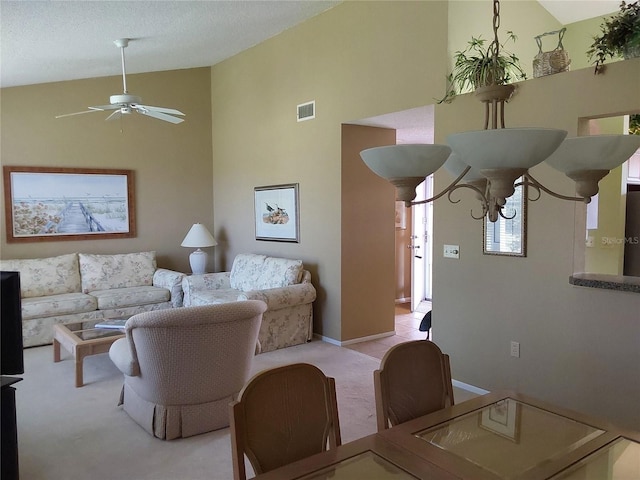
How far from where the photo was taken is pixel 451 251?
3895mm

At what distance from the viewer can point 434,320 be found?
13.3 ft

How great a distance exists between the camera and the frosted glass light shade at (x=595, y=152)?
1.44 meters

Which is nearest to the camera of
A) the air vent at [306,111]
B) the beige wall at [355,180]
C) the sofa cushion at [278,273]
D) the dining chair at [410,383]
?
the dining chair at [410,383]

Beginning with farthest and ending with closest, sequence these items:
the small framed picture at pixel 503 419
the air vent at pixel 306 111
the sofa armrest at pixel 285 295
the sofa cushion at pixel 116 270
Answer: the sofa cushion at pixel 116 270, the air vent at pixel 306 111, the sofa armrest at pixel 285 295, the small framed picture at pixel 503 419

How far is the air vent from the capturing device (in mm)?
5238

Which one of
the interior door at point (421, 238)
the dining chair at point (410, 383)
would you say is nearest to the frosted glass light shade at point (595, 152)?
the dining chair at point (410, 383)

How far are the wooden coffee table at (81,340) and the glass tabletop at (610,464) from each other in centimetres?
350

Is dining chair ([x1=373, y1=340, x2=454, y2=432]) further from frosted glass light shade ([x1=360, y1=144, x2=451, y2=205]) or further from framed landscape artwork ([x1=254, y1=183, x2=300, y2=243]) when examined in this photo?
framed landscape artwork ([x1=254, y1=183, x2=300, y2=243])

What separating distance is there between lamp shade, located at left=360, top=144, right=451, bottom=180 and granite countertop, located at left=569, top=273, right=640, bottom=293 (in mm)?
2005

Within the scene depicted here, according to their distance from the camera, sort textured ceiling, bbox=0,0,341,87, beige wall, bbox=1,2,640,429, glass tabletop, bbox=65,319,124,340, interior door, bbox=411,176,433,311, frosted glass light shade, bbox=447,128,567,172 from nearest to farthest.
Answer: frosted glass light shade, bbox=447,128,567,172, beige wall, bbox=1,2,640,429, textured ceiling, bbox=0,0,341,87, glass tabletop, bbox=65,319,124,340, interior door, bbox=411,176,433,311

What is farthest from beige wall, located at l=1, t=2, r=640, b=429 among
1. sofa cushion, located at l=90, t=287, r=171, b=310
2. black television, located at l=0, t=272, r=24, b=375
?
black television, located at l=0, t=272, r=24, b=375

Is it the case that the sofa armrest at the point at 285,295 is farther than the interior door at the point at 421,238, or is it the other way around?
the interior door at the point at 421,238

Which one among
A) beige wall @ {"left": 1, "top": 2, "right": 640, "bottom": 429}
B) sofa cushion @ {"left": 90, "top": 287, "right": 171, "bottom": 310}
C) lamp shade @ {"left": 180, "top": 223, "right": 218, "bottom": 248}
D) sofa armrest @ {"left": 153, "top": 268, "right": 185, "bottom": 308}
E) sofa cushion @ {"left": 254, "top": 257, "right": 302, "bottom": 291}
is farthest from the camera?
lamp shade @ {"left": 180, "top": 223, "right": 218, "bottom": 248}

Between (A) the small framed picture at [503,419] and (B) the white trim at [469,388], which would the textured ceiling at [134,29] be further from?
(B) the white trim at [469,388]
